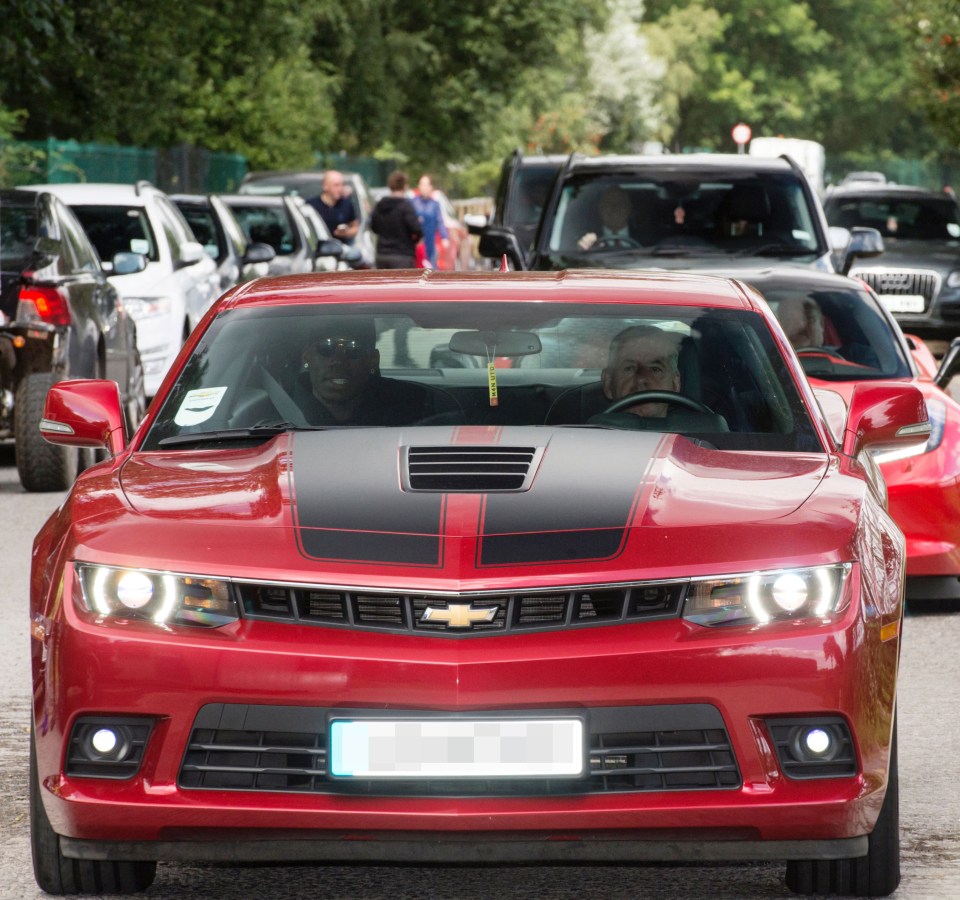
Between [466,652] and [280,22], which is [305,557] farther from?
[280,22]

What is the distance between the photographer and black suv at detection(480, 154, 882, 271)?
528 inches

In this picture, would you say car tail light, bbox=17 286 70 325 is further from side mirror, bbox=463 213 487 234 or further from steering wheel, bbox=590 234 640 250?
side mirror, bbox=463 213 487 234

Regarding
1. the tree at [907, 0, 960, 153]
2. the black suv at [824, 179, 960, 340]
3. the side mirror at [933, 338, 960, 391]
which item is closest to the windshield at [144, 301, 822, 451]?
the side mirror at [933, 338, 960, 391]

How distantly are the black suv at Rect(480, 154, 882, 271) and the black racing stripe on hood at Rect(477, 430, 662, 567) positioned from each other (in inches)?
323

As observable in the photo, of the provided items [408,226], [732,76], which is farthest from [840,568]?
[732,76]

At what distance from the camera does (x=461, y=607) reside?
447 cm

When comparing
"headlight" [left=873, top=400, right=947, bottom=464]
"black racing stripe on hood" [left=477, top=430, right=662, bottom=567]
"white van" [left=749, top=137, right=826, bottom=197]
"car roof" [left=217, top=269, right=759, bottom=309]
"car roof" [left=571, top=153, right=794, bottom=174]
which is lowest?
"white van" [left=749, top=137, right=826, bottom=197]

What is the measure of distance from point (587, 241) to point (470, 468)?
Result: 27.5ft

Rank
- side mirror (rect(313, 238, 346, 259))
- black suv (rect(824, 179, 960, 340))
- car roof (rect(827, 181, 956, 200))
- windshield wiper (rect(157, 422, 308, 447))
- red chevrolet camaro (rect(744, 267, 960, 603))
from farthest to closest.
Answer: car roof (rect(827, 181, 956, 200)) < black suv (rect(824, 179, 960, 340)) < side mirror (rect(313, 238, 346, 259)) < red chevrolet camaro (rect(744, 267, 960, 603)) < windshield wiper (rect(157, 422, 308, 447))

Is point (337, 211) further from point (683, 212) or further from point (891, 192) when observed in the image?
point (683, 212)

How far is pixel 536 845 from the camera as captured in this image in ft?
14.6

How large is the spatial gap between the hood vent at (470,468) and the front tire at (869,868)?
39.0 inches

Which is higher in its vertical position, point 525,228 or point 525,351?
point 525,351

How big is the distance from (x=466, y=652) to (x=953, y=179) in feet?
277
